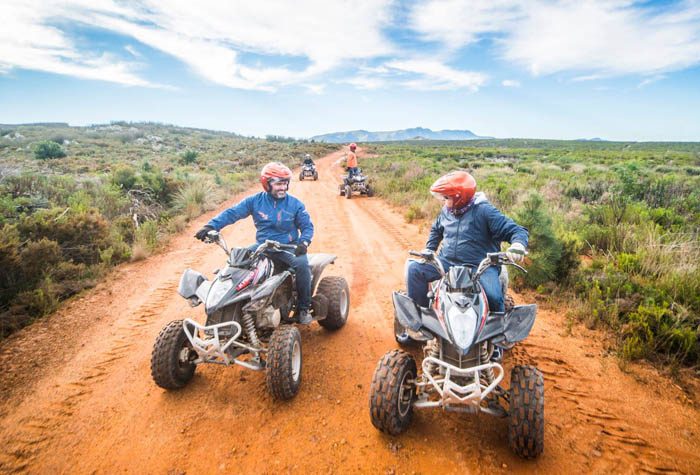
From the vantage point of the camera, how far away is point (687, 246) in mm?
5086

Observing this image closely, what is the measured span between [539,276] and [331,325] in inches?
135

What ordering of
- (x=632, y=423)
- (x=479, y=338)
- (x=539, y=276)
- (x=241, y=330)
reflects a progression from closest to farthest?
(x=479, y=338) → (x=632, y=423) → (x=241, y=330) → (x=539, y=276)

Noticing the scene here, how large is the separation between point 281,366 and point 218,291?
2.96 ft

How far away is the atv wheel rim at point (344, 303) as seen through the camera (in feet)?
14.2

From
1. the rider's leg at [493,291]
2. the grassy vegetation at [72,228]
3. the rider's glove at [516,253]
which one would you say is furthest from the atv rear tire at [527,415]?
the grassy vegetation at [72,228]

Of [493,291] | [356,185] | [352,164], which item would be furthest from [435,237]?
[352,164]

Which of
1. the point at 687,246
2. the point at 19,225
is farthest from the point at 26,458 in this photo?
the point at 687,246

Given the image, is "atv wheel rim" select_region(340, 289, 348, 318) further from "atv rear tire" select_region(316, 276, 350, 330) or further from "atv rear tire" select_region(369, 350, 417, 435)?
"atv rear tire" select_region(369, 350, 417, 435)

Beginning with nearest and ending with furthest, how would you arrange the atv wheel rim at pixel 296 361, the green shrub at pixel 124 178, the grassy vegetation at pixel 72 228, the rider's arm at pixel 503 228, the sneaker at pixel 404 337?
1. the rider's arm at pixel 503 228
2. the atv wheel rim at pixel 296 361
3. the sneaker at pixel 404 337
4. the grassy vegetation at pixel 72 228
5. the green shrub at pixel 124 178

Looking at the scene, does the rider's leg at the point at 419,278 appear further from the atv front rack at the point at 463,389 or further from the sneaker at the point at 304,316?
the sneaker at the point at 304,316

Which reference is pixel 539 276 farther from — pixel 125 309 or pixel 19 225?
pixel 19 225

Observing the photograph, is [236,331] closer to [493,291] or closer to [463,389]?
[463,389]

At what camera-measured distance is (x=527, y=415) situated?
2365 mm

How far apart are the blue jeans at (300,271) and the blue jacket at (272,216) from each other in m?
0.23
